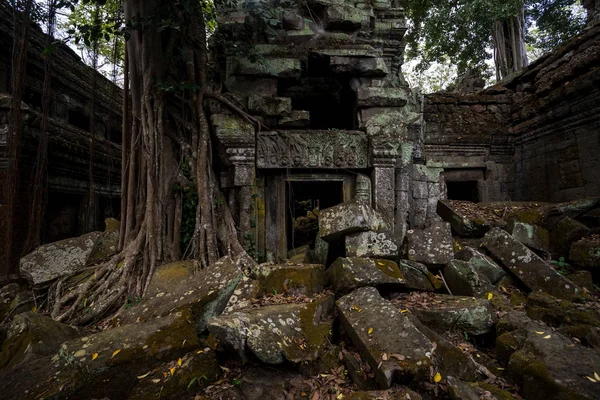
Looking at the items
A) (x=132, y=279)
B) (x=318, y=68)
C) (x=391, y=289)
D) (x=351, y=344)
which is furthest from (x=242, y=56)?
(x=351, y=344)

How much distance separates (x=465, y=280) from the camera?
3.52m

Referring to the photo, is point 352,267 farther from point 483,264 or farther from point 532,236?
point 532,236

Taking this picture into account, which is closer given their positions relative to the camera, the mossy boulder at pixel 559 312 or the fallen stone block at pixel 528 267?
the mossy boulder at pixel 559 312

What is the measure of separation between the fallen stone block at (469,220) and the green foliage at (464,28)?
8.20 metres

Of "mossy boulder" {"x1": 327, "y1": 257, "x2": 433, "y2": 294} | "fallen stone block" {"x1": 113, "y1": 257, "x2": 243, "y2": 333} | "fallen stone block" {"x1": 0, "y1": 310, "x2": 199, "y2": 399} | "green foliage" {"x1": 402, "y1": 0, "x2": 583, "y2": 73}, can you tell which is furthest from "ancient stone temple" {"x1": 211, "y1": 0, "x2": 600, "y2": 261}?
"green foliage" {"x1": 402, "y1": 0, "x2": 583, "y2": 73}

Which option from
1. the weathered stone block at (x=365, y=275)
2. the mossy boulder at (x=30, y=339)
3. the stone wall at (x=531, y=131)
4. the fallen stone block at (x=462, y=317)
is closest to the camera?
the mossy boulder at (x=30, y=339)

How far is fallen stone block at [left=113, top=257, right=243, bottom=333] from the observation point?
2.69 m

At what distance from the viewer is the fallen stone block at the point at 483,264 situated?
3.90 m

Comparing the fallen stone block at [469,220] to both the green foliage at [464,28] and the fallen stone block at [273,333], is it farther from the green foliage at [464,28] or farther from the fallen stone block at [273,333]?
the green foliage at [464,28]

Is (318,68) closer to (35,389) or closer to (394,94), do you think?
(394,94)

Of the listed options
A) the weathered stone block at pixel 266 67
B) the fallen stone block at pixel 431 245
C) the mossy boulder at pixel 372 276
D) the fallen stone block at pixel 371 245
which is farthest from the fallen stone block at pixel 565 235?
the weathered stone block at pixel 266 67

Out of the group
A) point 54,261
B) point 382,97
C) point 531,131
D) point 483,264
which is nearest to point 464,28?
point 531,131

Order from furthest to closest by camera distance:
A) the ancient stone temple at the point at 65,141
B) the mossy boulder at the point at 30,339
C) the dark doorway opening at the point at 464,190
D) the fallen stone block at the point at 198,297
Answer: the dark doorway opening at the point at 464,190 < the ancient stone temple at the point at 65,141 < the fallen stone block at the point at 198,297 < the mossy boulder at the point at 30,339

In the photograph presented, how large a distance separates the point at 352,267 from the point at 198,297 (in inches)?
63.5
